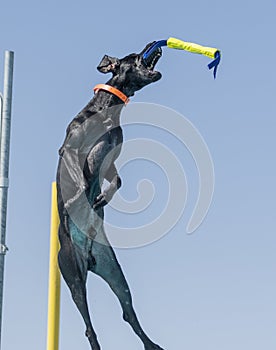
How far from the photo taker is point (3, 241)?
13531mm

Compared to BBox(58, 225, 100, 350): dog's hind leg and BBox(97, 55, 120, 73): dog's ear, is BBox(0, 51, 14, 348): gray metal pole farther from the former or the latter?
BBox(97, 55, 120, 73): dog's ear

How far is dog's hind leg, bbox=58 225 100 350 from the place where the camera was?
13.5m

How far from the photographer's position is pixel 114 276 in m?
13.7

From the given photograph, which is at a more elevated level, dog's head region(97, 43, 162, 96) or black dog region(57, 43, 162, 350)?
dog's head region(97, 43, 162, 96)

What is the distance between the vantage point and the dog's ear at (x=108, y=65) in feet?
45.0

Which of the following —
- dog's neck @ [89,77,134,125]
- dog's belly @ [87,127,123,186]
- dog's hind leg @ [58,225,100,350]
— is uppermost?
dog's neck @ [89,77,134,125]

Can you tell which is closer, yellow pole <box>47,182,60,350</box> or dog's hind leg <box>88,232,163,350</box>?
dog's hind leg <box>88,232,163,350</box>

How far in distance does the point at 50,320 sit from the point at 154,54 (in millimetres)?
2502

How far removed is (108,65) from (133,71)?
9.8 inches

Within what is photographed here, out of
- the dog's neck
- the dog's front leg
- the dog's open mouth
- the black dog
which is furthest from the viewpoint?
the dog's open mouth

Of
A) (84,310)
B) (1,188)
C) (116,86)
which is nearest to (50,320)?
(84,310)

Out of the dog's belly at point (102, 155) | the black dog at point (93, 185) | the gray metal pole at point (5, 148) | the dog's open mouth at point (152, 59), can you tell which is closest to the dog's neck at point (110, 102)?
the black dog at point (93, 185)

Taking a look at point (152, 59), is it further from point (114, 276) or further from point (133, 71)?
point (114, 276)

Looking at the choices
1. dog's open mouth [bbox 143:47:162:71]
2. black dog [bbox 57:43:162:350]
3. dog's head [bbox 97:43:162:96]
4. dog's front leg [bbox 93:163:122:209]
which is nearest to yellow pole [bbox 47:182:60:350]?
black dog [bbox 57:43:162:350]
